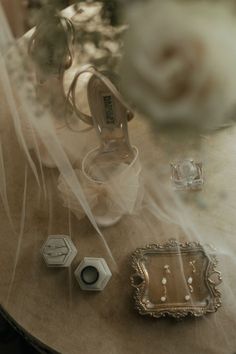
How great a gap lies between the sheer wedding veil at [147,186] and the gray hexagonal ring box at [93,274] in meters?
0.03

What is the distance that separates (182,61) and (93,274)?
49 cm

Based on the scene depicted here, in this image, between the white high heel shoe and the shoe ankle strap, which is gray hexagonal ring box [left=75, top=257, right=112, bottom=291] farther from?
the shoe ankle strap

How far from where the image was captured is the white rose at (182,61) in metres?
0.66

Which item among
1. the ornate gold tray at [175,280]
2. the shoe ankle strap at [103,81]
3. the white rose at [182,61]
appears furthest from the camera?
the ornate gold tray at [175,280]

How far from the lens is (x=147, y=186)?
0.96 meters

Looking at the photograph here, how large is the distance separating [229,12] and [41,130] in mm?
427

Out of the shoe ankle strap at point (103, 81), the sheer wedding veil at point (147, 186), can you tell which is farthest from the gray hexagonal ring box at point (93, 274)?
the shoe ankle strap at point (103, 81)

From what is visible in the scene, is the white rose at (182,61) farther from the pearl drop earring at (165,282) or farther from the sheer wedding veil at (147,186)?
the pearl drop earring at (165,282)

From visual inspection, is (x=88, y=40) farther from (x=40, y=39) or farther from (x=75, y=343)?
(x=75, y=343)

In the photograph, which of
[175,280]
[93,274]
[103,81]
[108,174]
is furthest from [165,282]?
[103,81]

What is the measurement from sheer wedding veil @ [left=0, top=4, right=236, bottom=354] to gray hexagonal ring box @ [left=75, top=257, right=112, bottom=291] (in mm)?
28

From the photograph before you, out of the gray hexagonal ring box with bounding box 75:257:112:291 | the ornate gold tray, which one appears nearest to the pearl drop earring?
the ornate gold tray

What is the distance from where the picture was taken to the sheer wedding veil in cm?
89

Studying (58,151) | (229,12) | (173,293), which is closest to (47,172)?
(58,151)
